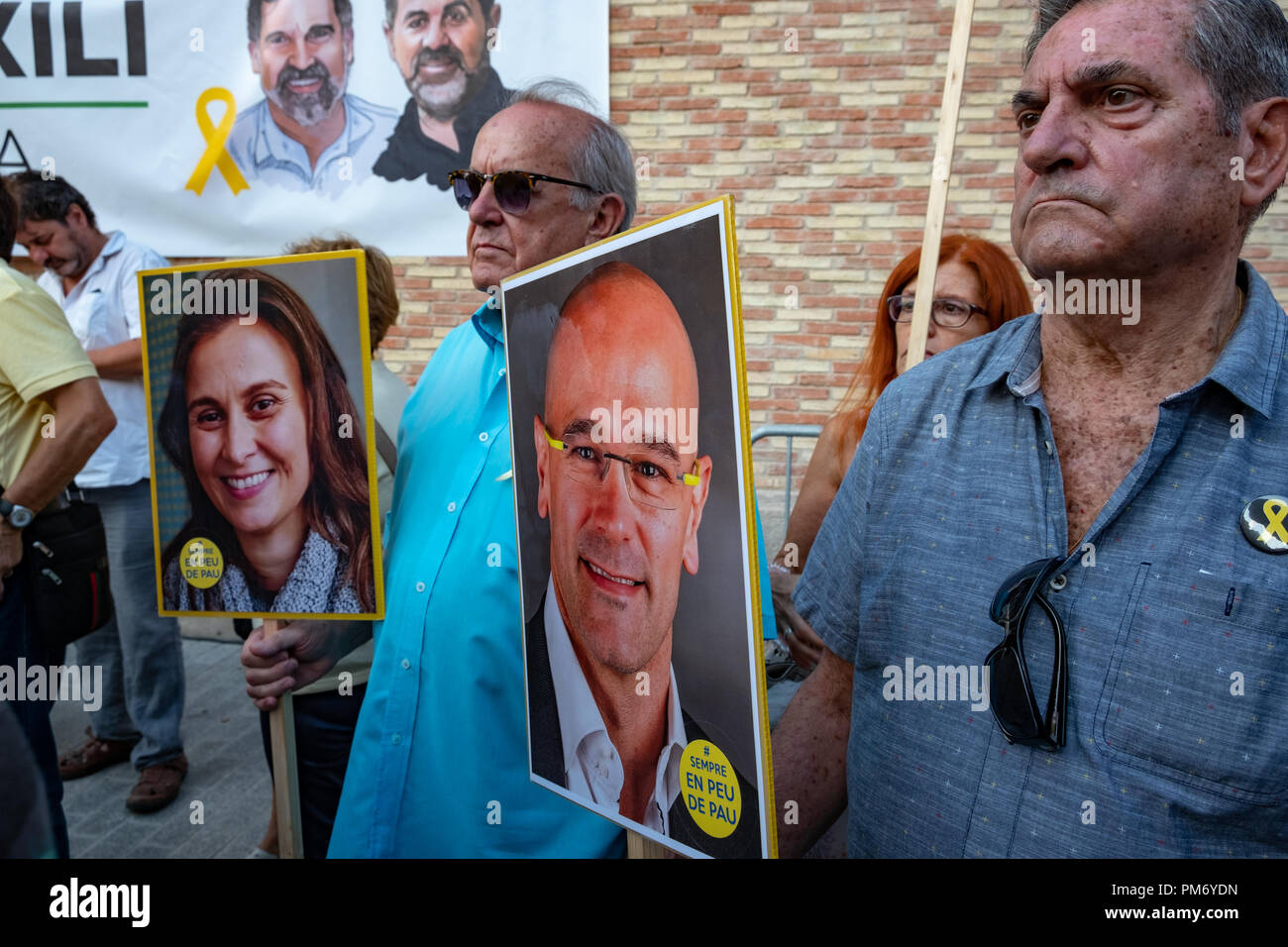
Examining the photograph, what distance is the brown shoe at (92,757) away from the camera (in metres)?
3.52

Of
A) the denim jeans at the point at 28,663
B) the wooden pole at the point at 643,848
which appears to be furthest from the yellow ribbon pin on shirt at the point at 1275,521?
the denim jeans at the point at 28,663

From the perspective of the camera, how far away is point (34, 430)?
2205mm

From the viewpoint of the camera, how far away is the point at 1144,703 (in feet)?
3.01

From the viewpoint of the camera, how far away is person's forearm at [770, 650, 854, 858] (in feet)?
4.07

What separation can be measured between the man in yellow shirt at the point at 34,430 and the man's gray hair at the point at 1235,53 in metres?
2.33

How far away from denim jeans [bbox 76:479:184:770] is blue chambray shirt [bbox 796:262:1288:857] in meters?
3.16

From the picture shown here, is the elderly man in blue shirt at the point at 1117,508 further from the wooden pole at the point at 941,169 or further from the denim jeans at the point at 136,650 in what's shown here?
the denim jeans at the point at 136,650

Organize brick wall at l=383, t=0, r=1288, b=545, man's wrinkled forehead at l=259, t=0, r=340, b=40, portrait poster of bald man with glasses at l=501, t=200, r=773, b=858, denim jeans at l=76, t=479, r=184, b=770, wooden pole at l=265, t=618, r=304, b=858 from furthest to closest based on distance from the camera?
brick wall at l=383, t=0, r=1288, b=545 → man's wrinkled forehead at l=259, t=0, r=340, b=40 → denim jeans at l=76, t=479, r=184, b=770 → wooden pole at l=265, t=618, r=304, b=858 → portrait poster of bald man with glasses at l=501, t=200, r=773, b=858

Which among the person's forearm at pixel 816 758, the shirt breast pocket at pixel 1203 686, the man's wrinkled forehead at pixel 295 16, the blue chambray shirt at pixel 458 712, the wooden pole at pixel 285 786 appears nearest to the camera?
the shirt breast pocket at pixel 1203 686

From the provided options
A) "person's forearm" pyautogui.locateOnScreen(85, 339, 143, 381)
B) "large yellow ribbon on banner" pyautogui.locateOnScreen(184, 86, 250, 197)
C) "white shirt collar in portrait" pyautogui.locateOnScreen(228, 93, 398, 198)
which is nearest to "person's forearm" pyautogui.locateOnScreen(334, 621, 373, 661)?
"person's forearm" pyautogui.locateOnScreen(85, 339, 143, 381)

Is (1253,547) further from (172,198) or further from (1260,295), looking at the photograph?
(172,198)

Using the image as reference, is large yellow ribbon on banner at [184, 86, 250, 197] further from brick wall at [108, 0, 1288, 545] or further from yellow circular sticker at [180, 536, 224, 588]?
yellow circular sticker at [180, 536, 224, 588]

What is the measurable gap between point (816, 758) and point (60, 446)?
6.48 ft
